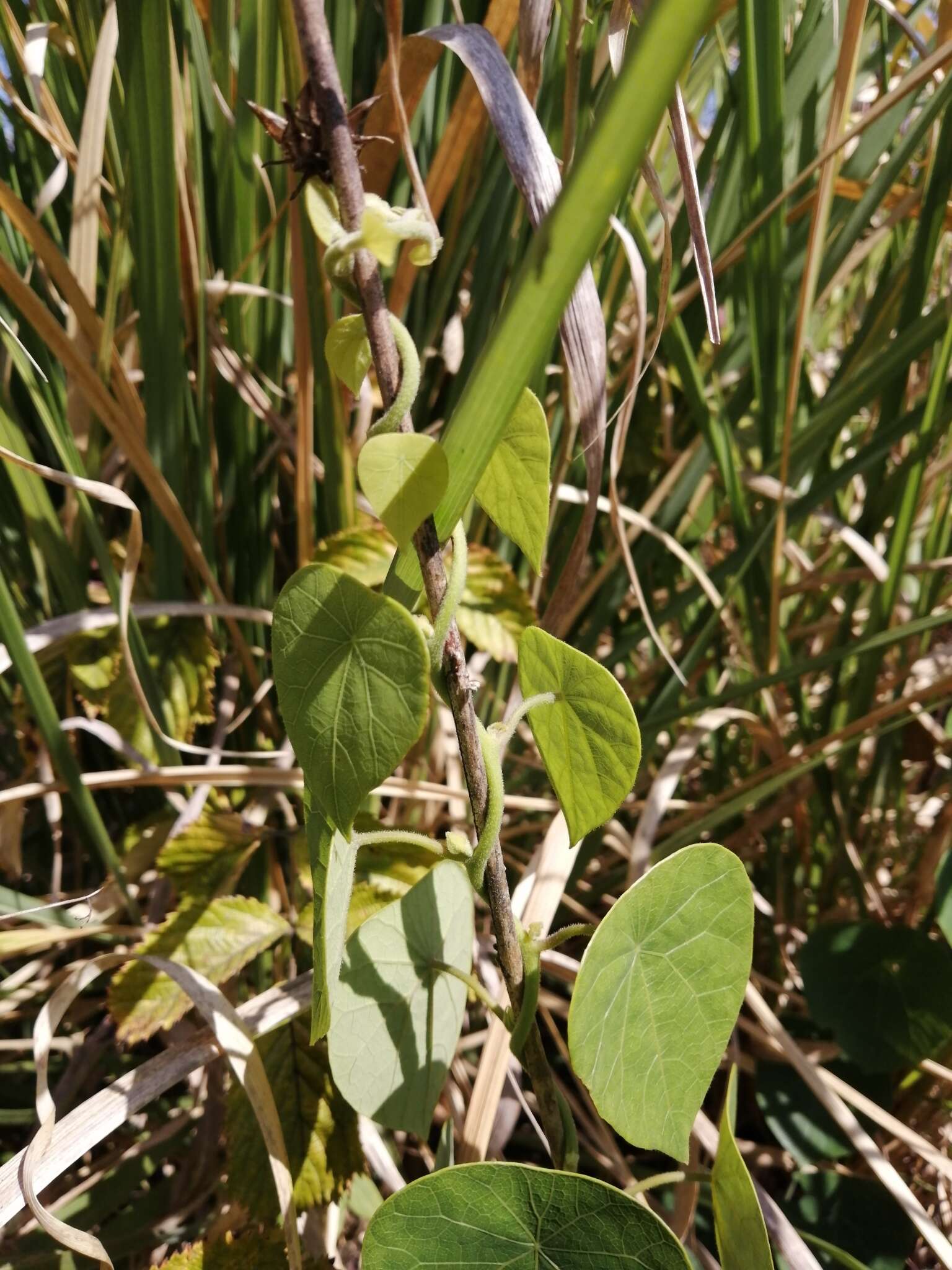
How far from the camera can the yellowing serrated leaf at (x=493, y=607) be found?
624 millimetres

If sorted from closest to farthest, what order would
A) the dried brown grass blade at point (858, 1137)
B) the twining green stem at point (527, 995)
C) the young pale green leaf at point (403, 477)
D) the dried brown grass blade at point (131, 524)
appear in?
the young pale green leaf at point (403, 477) → the twining green stem at point (527, 995) → the dried brown grass blade at point (131, 524) → the dried brown grass blade at point (858, 1137)

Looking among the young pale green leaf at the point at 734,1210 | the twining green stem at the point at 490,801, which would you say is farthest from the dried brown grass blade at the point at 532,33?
the young pale green leaf at the point at 734,1210

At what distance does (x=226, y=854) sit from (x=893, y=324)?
0.67 meters

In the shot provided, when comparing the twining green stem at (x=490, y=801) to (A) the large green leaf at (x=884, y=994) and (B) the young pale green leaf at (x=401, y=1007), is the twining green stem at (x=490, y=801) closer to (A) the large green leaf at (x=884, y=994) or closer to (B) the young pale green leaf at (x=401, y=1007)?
(B) the young pale green leaf at (x=401, y=1007)

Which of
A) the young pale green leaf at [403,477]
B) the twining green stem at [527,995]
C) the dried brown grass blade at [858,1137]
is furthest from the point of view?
the dried brown grass blade at [858,1137]

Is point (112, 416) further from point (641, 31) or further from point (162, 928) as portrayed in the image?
point (641, 31)

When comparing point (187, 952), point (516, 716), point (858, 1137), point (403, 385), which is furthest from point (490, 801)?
point (858, 1137)

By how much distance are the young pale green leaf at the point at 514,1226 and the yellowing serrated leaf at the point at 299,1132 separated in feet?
0.77

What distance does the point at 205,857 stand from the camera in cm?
59

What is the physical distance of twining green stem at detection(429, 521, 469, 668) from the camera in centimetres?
26

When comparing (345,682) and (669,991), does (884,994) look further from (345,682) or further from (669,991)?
(345,682)

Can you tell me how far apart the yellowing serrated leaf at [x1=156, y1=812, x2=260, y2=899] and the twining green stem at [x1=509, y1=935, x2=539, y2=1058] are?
0.30 metres

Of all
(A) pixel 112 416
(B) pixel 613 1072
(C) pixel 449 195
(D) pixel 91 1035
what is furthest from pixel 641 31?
(D) pixel 91 1035

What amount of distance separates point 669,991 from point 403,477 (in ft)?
0.70
